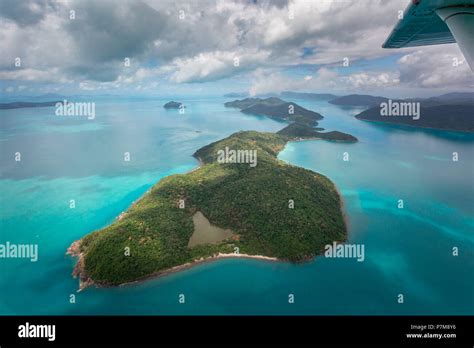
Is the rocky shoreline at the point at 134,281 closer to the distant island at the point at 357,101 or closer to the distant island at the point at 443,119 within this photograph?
the distant island at the point at 443,119

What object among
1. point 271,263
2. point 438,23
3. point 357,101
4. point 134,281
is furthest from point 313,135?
point 357,101

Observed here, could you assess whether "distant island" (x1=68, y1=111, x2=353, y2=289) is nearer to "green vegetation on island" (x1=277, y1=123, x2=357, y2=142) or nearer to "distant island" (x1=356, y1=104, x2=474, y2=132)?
"green vegetation on island" (x1=277, y1=123, x2=357, y2=142)

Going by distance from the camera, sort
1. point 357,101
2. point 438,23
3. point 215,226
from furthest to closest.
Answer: point 357,101 < point 215,226 < point 438,23

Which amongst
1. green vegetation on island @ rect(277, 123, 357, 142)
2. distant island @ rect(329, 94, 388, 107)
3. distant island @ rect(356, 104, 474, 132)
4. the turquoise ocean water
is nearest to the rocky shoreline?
the turquoise ocean water

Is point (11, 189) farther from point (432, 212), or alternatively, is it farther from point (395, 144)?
point (395, 144)

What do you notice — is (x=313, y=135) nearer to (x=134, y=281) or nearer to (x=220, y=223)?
(x=220, y=223)

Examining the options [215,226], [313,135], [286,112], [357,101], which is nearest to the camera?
[215,226]

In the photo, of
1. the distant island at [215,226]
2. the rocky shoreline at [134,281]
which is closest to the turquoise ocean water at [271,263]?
the rocky shoreline at [134,281]
